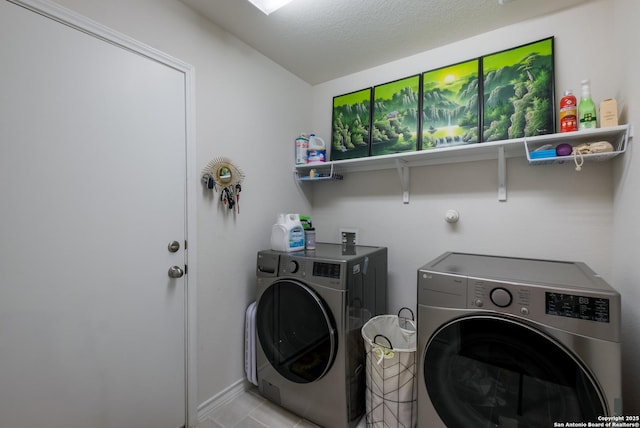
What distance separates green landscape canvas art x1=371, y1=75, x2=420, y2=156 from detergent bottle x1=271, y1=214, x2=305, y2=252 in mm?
879

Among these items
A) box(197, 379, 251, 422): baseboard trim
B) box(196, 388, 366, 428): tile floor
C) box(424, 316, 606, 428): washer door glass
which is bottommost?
box(196, 388, 366, 428): tile floor

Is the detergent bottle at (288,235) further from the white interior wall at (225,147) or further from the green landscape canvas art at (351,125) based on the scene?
the green landscape canvas art at (351,125)

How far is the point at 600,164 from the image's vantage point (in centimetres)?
146

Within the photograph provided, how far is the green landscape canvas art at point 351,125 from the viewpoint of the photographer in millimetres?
2191

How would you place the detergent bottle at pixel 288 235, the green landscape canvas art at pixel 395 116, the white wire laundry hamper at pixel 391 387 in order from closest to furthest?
1. the white wire laundry hamper at pixel 391 387
2. the detergent bottle at pixel 288 235
3. the green landscape canvas art at pixel 395 116

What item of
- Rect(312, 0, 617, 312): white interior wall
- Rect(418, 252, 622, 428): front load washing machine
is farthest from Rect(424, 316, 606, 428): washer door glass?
Rect(312, 0, 617, 312): white interior wall

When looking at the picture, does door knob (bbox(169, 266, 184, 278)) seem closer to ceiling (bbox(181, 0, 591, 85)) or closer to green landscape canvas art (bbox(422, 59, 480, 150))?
ceiling (bbox(181, 0, 591, 85))

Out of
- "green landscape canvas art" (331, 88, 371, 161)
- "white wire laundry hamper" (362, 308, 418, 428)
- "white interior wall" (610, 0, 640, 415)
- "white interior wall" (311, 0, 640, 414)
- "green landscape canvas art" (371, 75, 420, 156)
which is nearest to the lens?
"white interior wall" (610, 0, 640, 415)

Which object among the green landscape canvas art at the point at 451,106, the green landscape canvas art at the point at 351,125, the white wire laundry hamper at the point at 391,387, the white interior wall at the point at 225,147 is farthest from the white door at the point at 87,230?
the green landscape canvas art at the point at 451,106

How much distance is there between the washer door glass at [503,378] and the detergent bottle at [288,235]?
0.99 meters

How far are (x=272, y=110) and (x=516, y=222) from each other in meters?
1.91

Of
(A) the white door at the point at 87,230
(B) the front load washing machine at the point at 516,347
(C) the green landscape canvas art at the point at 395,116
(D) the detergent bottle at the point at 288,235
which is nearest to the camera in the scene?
(B) the front load washing machine at the point at 516,347

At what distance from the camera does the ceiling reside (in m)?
1.53

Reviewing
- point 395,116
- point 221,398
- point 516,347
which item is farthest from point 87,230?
point 395,116
